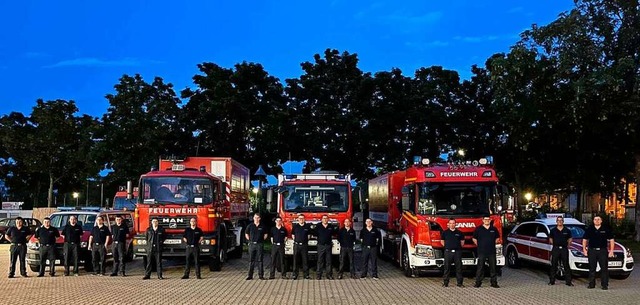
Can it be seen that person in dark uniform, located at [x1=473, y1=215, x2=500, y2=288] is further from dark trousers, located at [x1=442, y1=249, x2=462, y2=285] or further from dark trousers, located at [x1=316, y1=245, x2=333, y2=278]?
dark trousers, located at [x1=316, y1=245, x2=333, y2=278]

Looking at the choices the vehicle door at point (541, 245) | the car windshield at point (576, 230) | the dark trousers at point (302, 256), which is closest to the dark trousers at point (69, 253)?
the dark trousers at point (302, 256)

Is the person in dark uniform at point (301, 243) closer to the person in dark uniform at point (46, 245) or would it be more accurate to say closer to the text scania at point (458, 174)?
the text scania at point (458, 174)

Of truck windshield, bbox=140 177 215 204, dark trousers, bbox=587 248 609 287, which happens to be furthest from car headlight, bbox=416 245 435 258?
truck windshield, bbox=140 177 215 204

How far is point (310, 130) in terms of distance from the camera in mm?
41562

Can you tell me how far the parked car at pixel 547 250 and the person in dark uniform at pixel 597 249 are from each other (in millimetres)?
803

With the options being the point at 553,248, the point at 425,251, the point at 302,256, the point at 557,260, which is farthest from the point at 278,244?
the point at 557,260

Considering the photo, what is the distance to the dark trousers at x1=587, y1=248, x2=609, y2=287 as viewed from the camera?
51.3 ft

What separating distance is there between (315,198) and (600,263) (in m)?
7.69

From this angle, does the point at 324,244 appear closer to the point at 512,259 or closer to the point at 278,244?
the point at 278,244

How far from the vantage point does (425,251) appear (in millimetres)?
17078

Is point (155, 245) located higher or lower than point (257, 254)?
higher

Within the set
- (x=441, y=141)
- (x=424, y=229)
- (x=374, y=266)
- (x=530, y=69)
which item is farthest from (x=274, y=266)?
(x=441, y=141)

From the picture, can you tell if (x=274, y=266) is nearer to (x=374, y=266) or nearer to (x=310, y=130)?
(x=374, y=266)

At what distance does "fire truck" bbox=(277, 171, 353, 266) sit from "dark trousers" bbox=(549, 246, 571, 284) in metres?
5.56
